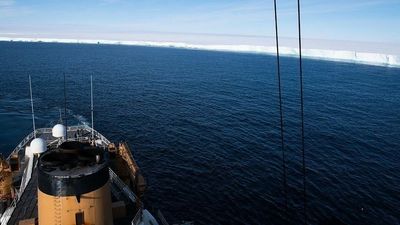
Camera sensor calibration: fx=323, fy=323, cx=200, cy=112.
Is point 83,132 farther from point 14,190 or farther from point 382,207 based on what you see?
point 382,207

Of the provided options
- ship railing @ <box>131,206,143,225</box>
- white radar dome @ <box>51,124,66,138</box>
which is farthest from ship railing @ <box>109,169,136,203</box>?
white radar dome @ <box>51,124,66,138</box>

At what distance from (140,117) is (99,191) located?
64.0m

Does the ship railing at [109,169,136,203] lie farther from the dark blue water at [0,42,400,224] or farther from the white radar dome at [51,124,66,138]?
the white radar dome at [51,124,66,138]

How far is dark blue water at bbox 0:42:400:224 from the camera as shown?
42.0 meters

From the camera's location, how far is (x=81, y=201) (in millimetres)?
15750

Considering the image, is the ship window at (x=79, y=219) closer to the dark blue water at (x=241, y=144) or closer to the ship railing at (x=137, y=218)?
the ship railing at (x=137, y=218)

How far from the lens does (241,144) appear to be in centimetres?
6269

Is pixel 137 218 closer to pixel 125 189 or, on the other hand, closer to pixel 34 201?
pixel 125 189

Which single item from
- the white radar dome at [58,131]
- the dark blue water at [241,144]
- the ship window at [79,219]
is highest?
the white radar dome at [58,131]

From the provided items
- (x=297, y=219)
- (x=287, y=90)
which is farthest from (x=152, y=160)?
(x=287, y=90)

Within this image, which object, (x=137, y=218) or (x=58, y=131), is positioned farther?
(x=58, y=131)

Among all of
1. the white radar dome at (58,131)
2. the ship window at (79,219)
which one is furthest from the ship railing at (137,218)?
the white radar dome at (58,131)

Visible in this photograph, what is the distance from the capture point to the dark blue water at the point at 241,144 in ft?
138

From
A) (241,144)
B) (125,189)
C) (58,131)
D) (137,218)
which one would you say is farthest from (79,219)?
(241,144)
